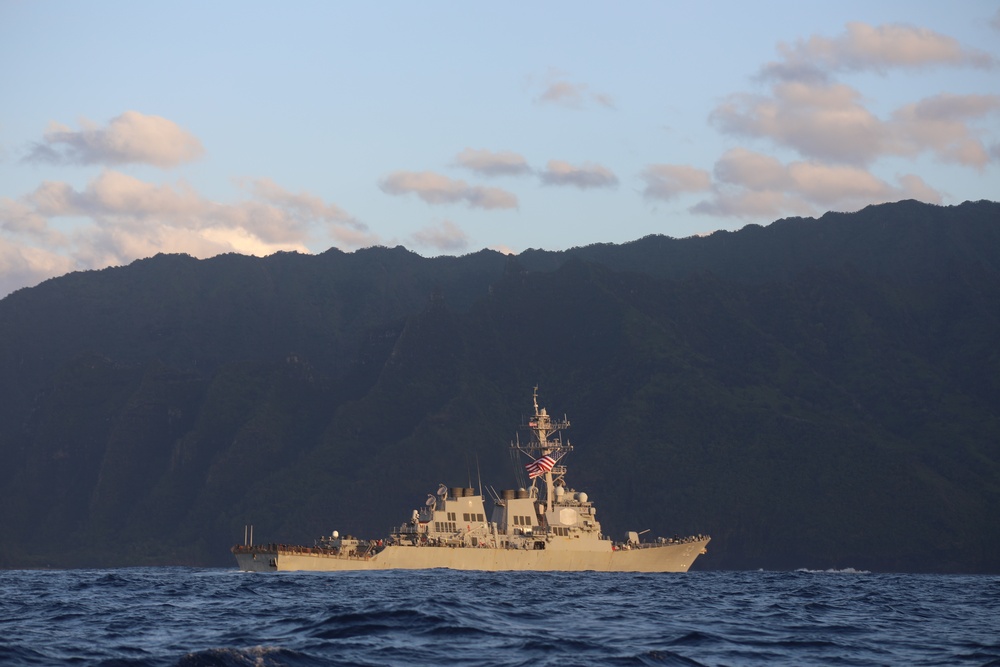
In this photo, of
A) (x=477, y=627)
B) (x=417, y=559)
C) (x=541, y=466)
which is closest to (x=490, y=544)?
(x=417, y=559)

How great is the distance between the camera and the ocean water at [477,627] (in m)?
44.6

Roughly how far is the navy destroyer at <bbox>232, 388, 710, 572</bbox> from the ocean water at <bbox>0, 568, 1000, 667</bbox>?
31.9 m

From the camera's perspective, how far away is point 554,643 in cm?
4794

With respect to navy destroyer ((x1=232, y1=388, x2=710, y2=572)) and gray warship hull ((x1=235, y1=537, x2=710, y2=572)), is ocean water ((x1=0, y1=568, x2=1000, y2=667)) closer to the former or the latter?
gray warship hull ((x1=235, y1=537, x2=710, y2=572))

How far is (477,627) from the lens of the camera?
172ft

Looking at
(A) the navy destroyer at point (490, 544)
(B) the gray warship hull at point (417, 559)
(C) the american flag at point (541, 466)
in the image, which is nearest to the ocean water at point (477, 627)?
(B) the gray warship hull at point (417, 559)

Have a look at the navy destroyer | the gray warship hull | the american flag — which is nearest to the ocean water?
the gray warship hull

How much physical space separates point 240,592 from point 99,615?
19447 millimetres

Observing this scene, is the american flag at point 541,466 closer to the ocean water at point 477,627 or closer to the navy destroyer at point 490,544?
the navy destroyer at point 490,544

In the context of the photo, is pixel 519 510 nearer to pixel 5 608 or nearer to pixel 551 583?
pixel 551 583

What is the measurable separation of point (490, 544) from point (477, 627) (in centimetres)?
6837

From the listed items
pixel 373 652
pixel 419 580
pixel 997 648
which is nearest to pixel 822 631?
pixel 997 648

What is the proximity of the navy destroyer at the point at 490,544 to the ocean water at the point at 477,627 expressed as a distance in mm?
31874

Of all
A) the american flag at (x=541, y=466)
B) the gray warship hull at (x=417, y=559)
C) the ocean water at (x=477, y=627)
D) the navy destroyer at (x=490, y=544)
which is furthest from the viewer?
the american flag at (x=541, y=466)
